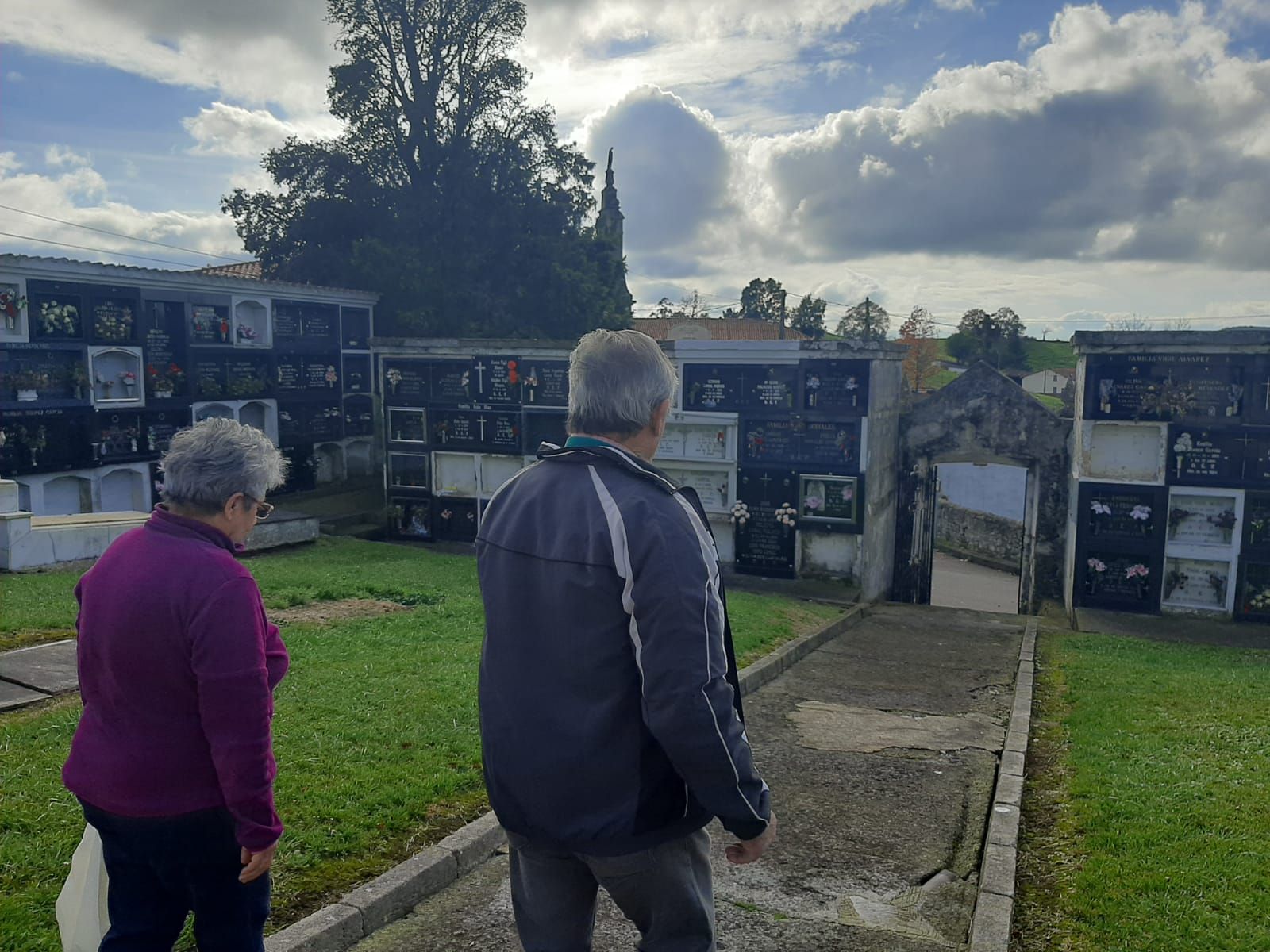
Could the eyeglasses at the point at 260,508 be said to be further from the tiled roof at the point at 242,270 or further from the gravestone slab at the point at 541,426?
the tiled roof at the point at 242,270

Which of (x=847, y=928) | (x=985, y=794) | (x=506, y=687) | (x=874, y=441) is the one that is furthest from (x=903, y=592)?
(x=506, y=687)

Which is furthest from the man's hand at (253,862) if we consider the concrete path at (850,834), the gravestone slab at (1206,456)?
the gravestone slab at (1206,456)

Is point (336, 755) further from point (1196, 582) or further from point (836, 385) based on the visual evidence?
point (1196, 582)

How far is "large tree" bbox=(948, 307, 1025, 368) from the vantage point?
6556 centimetres

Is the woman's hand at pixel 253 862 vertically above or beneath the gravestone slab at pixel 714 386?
beneath

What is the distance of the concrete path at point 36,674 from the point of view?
6.14m

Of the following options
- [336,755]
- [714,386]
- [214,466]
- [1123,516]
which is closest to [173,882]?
[214,466]

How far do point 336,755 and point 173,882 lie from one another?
2782 millimetres

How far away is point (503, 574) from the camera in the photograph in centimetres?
245

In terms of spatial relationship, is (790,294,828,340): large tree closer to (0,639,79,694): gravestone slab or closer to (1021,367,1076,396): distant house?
(1021,367,1076,396): distant house

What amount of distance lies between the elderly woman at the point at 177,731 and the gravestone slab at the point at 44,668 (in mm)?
4373

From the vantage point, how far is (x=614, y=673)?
231 cm

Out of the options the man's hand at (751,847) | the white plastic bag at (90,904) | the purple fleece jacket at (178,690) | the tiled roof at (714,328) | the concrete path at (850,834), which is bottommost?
the concrete path at (850,834)

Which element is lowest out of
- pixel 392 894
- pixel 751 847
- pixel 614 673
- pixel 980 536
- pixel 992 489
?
pixel 980 536
